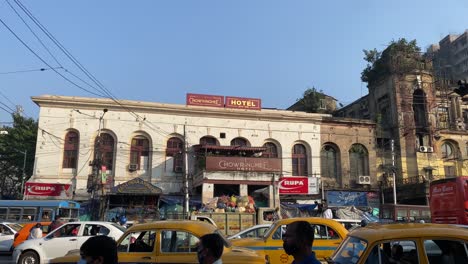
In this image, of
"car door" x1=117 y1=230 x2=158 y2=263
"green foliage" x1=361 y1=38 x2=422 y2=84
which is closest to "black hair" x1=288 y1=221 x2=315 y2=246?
"car door" x1=117 y1=230 x2=158 y2=263

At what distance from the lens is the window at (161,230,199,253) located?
7449 millimetres

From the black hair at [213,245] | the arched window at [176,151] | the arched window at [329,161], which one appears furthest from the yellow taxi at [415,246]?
the arched window at [329,161]

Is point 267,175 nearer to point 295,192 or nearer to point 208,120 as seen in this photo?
point 295,192

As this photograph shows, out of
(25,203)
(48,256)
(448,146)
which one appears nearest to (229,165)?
(25,203)

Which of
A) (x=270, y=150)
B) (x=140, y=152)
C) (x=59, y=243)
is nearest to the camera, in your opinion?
(x=59, y=243)

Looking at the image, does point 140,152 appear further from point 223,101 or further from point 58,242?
point 58,242

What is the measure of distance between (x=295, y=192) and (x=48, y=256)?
22686mm

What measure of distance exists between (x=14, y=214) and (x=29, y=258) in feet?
37.2

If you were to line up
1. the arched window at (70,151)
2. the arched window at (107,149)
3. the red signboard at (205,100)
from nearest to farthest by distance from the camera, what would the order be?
the arched window at (70,151)
the arched window at (107,149)
the red signboard at (205,100)

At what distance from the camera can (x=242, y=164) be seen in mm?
30375

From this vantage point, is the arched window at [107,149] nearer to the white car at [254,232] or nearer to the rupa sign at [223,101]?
the rupa sign at [223,101]

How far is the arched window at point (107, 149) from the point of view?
31266mm

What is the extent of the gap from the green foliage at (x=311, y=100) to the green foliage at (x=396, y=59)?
615cm

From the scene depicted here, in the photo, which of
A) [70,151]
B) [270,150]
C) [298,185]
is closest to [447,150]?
[298,185]
